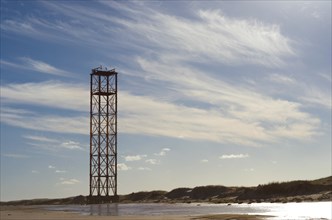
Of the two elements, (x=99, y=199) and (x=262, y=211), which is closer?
(x=262, y=211)

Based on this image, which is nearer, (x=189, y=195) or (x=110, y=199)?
(x=110, y=199)

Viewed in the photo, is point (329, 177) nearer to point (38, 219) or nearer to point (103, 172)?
point (103, 172)

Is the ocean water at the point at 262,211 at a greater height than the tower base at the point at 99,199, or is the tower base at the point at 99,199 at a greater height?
the tower base at the point at 99,199

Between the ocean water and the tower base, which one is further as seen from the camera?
the tower base

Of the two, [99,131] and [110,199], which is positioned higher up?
[99,131]

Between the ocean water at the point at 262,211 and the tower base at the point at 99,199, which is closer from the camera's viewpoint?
the ocean water at the point at 262,211

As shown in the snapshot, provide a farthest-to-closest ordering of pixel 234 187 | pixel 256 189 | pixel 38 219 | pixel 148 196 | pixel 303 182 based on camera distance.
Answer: pixel 148 196, pixel 234 187, pixel 256 189, pixel 303 182, pixel 38 219

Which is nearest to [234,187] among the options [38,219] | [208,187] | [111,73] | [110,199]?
Result: [208,187]

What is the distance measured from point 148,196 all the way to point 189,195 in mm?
19482

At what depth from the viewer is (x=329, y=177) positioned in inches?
3770

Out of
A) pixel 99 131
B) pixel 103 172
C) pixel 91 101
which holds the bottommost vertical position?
pixel 103 172

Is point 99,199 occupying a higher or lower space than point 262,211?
higher

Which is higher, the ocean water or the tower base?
the tower base

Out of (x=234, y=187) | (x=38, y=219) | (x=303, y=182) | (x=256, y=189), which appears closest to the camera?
(x=38, y=219)
